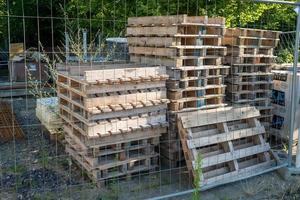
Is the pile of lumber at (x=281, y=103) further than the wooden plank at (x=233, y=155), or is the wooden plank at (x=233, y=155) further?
the pile of lumber at (x=281, y=103)

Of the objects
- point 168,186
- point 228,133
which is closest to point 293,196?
point 228,133

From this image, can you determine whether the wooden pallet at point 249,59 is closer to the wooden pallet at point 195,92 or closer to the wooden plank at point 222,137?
the wooden pallet at point 195,92

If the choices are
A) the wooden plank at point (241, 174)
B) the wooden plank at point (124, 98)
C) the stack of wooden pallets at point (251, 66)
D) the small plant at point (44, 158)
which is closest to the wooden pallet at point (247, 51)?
the stack of wooden pallets at point (251, 66)

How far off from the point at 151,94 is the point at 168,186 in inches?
53.9

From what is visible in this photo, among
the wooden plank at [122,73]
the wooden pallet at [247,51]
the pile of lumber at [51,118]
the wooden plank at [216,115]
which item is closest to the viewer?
the wooden plank at [122,73]

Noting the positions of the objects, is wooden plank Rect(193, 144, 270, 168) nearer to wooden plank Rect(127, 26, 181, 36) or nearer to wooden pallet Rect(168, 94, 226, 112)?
wooden pallet Rect(168, 94, 226, 112)

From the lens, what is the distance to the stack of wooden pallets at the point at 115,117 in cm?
510

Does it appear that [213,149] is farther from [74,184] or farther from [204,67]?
[74,184]

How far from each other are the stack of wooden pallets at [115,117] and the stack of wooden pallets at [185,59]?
0.74 feet

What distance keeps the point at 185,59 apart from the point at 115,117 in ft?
4.92

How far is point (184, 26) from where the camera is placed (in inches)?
227

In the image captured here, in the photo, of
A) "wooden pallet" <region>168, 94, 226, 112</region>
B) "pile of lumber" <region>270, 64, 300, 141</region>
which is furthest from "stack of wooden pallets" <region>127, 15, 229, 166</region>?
"pile of lumber" <region>270, 64, 300, 141</region>

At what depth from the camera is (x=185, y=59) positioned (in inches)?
232

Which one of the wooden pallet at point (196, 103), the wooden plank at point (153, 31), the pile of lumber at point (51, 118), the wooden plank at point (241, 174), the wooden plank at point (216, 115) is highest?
the wooden plank at point (153, 31)
